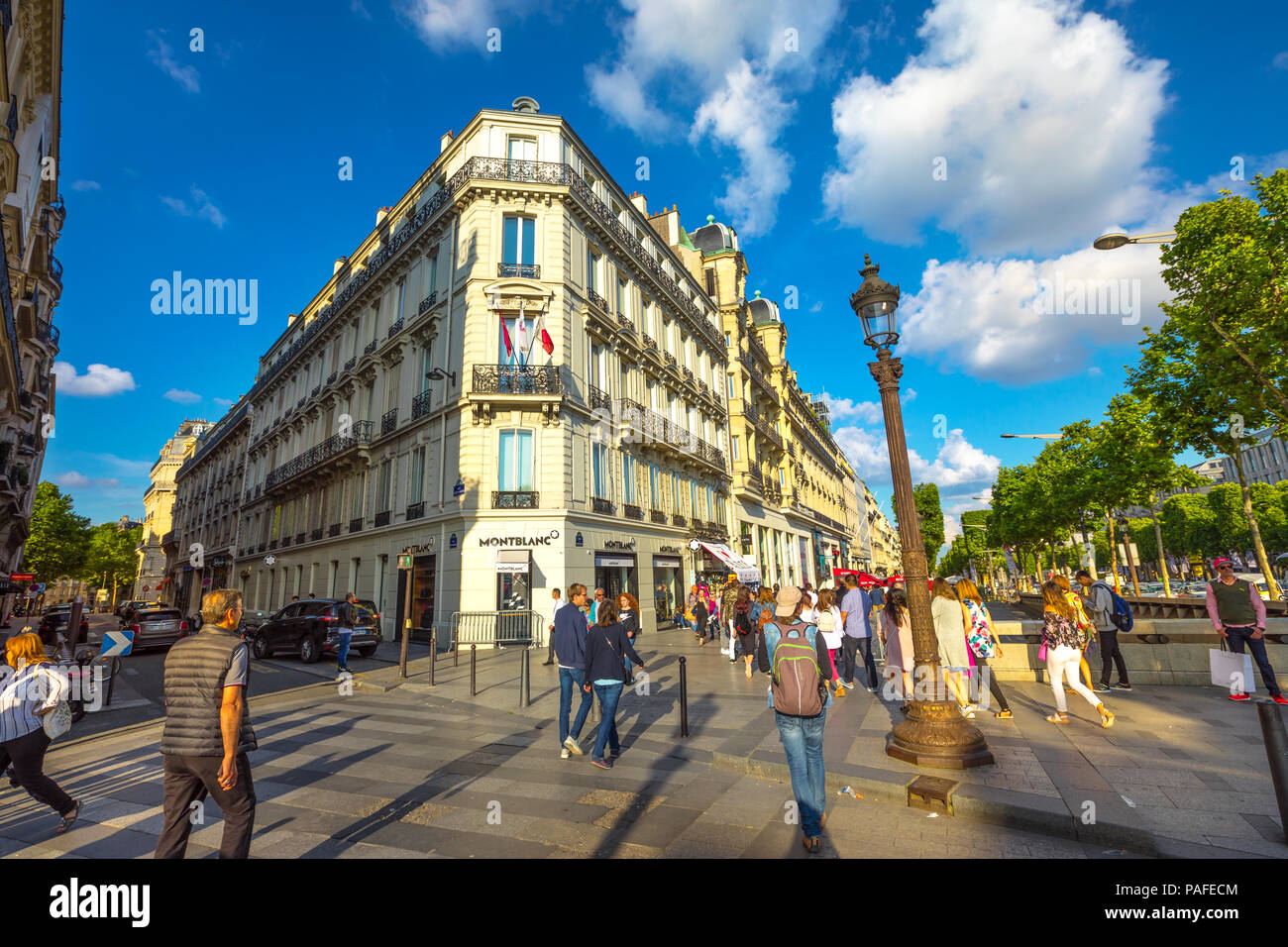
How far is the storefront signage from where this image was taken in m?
18.3

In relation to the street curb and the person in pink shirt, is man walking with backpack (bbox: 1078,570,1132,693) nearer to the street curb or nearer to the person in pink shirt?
the person in pink shirt

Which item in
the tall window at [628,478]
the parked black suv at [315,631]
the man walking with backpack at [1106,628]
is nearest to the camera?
the man walking with backpack at [1106,628]

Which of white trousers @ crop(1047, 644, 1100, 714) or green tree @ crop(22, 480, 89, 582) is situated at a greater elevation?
green tree @ crop(22, 480, 89, 582)

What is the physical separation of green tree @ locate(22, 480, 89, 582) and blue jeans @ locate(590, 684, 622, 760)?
6988cm

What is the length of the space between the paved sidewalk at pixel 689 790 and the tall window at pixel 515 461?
10.7 metres

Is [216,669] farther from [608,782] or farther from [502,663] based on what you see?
[502,663]

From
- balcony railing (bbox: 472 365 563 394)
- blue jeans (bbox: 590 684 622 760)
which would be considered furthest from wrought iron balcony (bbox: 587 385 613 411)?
blue jeans (bbox: 590 684 622 760)

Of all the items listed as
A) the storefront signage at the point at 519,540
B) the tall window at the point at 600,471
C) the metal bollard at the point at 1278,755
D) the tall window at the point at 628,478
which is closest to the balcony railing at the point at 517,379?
the tall window at the point at 600,471

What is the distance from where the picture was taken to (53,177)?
22812 mm

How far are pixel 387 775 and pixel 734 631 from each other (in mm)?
8756

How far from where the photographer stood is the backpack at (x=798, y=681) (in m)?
4.14

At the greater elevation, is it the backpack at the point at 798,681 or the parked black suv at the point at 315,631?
the backpack at the point at 798,681

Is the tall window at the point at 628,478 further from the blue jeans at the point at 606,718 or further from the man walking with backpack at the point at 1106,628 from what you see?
the blue jeans at the point at 606,718

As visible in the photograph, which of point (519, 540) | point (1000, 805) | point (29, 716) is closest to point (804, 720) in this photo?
point (1000, 805)
